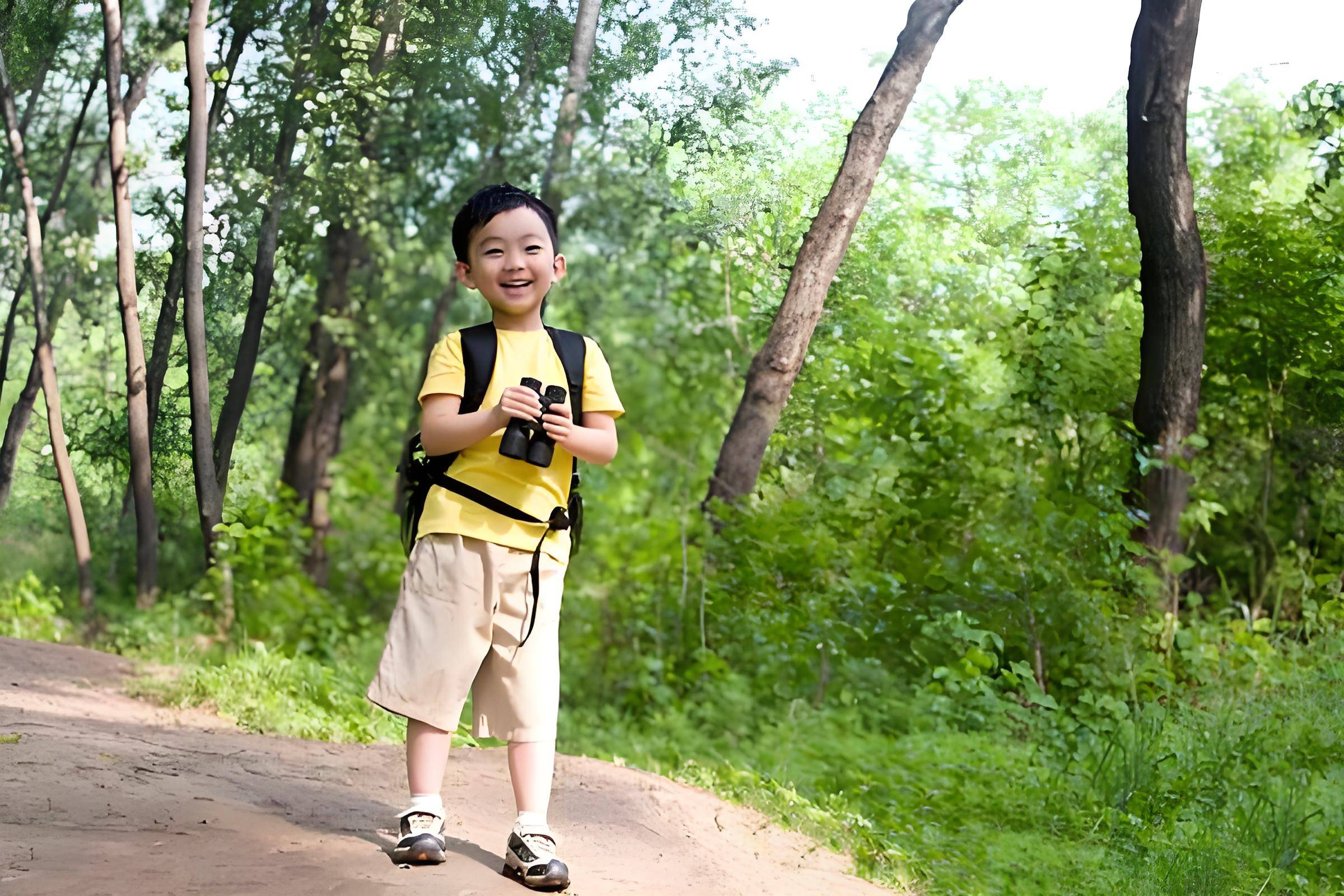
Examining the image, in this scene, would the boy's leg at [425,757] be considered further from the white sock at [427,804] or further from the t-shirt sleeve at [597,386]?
the t-shirt sleeve at [597,386]

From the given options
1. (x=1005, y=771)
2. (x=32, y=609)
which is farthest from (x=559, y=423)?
(x=32, y=609)

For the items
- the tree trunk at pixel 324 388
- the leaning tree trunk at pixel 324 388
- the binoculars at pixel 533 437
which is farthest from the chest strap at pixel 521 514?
the tree trunk at pixel 324 388

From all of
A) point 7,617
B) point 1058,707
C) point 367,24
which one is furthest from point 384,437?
point 1058,707

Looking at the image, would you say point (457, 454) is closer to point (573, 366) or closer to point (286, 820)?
point (573, 366)

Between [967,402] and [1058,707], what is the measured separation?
1.52 metres

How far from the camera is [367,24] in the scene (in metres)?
5.98

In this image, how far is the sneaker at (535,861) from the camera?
275 centimetres

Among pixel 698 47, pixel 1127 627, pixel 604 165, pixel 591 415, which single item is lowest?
pixel 1127 627

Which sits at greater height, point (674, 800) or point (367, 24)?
point (367, 24)

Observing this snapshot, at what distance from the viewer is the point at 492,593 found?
289 centimetres

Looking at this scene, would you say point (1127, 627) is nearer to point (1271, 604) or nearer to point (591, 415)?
point (1271, 604)

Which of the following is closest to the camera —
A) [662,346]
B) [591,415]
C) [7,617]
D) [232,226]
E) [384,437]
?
[591,415]

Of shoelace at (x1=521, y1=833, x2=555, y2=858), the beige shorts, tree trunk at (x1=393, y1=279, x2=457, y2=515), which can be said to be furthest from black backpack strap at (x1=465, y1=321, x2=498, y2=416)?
tree trunk at (x1=393, y1=279, x2=457, y2=515)

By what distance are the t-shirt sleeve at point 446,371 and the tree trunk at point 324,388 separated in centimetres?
518
